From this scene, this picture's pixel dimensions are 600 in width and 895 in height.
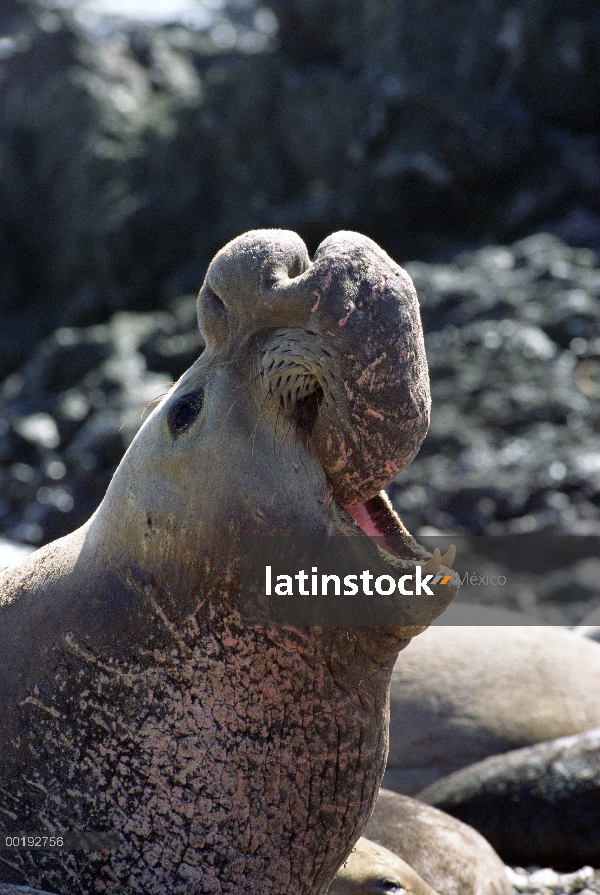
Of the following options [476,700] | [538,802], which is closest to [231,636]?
[538,802]

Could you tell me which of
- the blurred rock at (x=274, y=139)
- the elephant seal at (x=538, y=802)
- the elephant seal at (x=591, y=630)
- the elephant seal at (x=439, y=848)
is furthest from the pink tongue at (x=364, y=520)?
the blurred rock at (x=274, y=139)

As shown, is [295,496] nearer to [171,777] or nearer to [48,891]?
[171,777]

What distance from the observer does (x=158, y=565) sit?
2324 millimetres

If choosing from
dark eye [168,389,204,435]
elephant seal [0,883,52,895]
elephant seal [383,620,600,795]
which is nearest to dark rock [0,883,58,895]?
elephant seal [0,883,52,895]

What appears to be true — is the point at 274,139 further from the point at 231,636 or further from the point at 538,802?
the point at 231,636

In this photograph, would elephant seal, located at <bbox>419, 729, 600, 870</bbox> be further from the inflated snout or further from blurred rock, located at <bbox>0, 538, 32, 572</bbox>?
Result: the inflated snout

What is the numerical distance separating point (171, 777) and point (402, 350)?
105cm

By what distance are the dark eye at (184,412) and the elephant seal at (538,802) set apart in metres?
3.06

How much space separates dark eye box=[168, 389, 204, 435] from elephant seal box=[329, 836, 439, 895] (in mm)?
1583

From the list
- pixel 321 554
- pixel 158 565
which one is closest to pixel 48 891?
pixel 158 565

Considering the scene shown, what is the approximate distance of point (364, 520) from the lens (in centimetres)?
257

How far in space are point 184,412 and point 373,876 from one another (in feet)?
5.91

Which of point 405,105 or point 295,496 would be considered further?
point 405,105

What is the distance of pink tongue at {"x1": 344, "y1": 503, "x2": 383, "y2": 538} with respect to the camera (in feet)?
8.36
